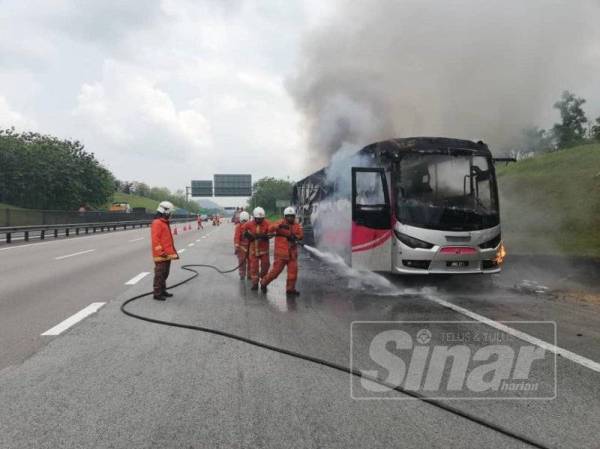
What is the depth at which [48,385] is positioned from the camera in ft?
11.7

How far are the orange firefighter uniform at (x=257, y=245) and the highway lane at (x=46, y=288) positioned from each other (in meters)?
2.37

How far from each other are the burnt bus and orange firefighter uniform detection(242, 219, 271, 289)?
5.51 ft

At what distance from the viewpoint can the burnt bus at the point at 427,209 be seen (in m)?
7.95

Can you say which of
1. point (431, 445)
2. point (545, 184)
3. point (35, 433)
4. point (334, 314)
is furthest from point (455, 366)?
point (545, 184)

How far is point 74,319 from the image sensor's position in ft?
19.1

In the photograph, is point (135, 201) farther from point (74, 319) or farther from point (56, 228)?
point (74, 319)

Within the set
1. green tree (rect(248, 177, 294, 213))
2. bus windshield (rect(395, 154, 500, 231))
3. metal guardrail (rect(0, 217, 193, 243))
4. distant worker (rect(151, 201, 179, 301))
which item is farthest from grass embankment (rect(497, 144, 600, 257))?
green tree (rect(248, 177, 294, 213))

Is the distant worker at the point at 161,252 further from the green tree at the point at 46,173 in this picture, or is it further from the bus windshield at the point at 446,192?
the green tree at the point at 46,173

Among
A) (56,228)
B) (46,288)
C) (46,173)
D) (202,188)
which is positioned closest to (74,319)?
(46,288)

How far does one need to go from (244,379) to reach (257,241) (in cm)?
498

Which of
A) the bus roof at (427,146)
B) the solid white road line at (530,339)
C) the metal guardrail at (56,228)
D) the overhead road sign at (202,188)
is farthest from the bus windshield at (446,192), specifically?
the overhead road sign at (202,188)

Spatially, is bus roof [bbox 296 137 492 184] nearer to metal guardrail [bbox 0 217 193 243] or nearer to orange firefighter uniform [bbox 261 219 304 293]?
orange firefighter uniform [bbox 261 219 304 293]

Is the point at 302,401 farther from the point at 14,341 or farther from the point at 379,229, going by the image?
the point at 379,229

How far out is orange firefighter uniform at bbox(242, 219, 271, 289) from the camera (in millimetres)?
8523
